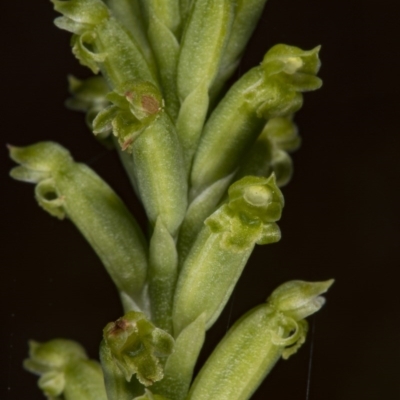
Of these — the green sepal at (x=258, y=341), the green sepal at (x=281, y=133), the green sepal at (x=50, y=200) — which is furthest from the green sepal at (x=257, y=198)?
the green sepal at (x=50, y=200)

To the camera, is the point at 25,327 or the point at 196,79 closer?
the point at 196,79

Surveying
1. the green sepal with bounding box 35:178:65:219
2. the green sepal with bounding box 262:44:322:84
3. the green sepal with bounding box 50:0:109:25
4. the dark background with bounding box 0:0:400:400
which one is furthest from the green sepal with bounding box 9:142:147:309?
the dark background with bounding box 0:0:400:400

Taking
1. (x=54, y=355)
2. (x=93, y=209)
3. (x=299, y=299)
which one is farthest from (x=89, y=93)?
(x=299, y=299)

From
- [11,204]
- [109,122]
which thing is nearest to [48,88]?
[11,204]

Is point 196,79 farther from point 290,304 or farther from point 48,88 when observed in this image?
point 48,88

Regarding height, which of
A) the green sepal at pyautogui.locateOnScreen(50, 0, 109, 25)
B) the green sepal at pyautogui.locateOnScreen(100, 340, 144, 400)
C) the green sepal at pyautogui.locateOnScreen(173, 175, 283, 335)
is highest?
the green sepal at pyautogui.locateOnScreen(50, 0, 109, 25)

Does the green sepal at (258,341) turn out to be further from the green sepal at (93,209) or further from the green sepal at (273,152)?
the green sepal at (273,152)

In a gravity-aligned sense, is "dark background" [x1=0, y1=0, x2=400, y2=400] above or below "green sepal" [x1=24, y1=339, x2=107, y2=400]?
below

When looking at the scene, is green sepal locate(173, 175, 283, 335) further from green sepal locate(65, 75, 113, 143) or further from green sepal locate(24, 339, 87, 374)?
green sepal locate(65, 75, 113, 143)
